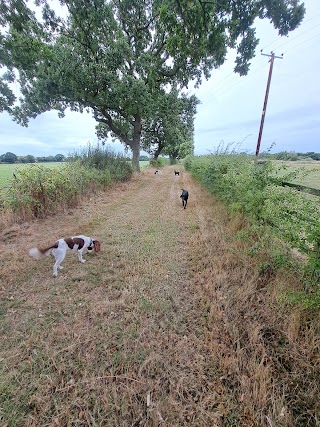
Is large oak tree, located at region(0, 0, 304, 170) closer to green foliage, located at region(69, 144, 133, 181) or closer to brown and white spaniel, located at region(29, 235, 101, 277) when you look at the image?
green foliage, located at region(69, 144, 133, 181)

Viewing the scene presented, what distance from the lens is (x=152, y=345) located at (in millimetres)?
1856

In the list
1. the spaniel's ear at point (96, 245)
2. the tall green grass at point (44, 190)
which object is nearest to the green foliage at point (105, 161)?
the tall green grass at point (44, 190)

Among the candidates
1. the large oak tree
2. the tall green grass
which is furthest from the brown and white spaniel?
the large oak tree

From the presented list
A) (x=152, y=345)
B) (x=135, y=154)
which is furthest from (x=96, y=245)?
(x=135, y=154)

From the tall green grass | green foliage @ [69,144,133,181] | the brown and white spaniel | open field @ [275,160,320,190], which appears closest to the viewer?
the brown and white spaniel

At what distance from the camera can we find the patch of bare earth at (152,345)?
1.37m

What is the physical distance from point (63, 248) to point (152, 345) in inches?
74.8

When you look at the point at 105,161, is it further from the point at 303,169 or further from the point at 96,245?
the point at 303,169

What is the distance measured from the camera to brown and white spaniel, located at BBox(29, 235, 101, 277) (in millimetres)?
2622

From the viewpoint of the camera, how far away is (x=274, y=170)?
357cm

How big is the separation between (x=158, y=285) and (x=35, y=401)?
1666mm

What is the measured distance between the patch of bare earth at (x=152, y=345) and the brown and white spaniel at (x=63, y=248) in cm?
19

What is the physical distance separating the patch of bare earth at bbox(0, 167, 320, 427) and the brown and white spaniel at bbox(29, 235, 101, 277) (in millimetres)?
190

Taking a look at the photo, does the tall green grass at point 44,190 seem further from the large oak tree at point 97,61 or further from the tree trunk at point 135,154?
the tree trunk at point 135,154
